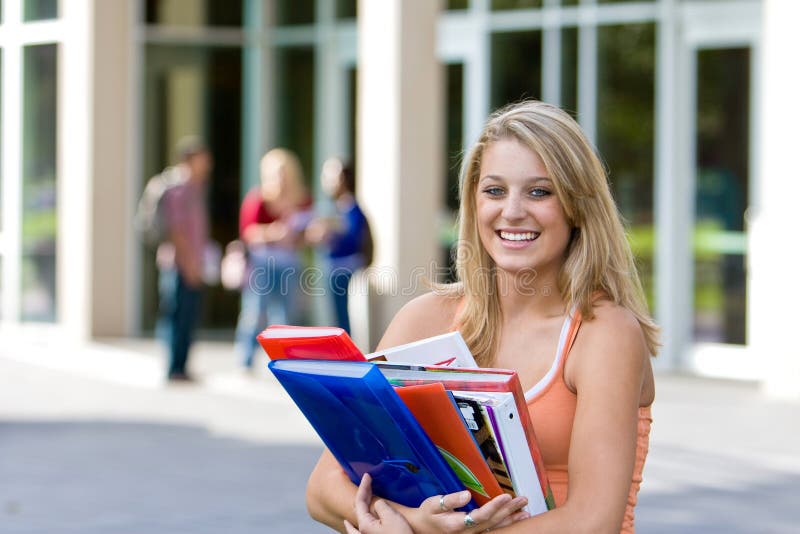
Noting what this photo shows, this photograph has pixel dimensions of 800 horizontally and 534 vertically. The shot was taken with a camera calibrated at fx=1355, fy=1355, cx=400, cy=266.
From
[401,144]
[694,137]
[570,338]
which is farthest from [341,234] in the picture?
[570,338]

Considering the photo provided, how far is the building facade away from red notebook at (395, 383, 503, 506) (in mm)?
7011

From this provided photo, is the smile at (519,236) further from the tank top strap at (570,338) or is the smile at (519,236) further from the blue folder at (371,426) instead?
the blue folder at (371,426)

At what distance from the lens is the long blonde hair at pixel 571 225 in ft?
7.97

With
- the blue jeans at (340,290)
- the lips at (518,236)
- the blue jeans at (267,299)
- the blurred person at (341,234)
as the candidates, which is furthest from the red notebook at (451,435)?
the blue jeans at (267,299)

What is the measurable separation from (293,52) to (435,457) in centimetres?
1383

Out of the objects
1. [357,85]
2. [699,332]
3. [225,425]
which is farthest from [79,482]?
[357,85]

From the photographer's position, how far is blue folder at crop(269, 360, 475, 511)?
216 centimetres

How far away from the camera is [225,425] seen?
912cm

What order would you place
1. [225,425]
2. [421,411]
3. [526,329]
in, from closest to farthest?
[421,411]
[526,329]
[225,425]

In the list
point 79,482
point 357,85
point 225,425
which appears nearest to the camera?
point 79,482

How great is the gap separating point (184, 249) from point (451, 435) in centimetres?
845

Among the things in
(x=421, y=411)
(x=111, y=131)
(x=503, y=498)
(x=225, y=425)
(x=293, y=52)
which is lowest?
(x=225, y=425)

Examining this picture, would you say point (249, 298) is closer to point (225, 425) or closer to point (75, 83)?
point (225, 425)

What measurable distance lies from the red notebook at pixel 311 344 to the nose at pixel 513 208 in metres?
0.43
